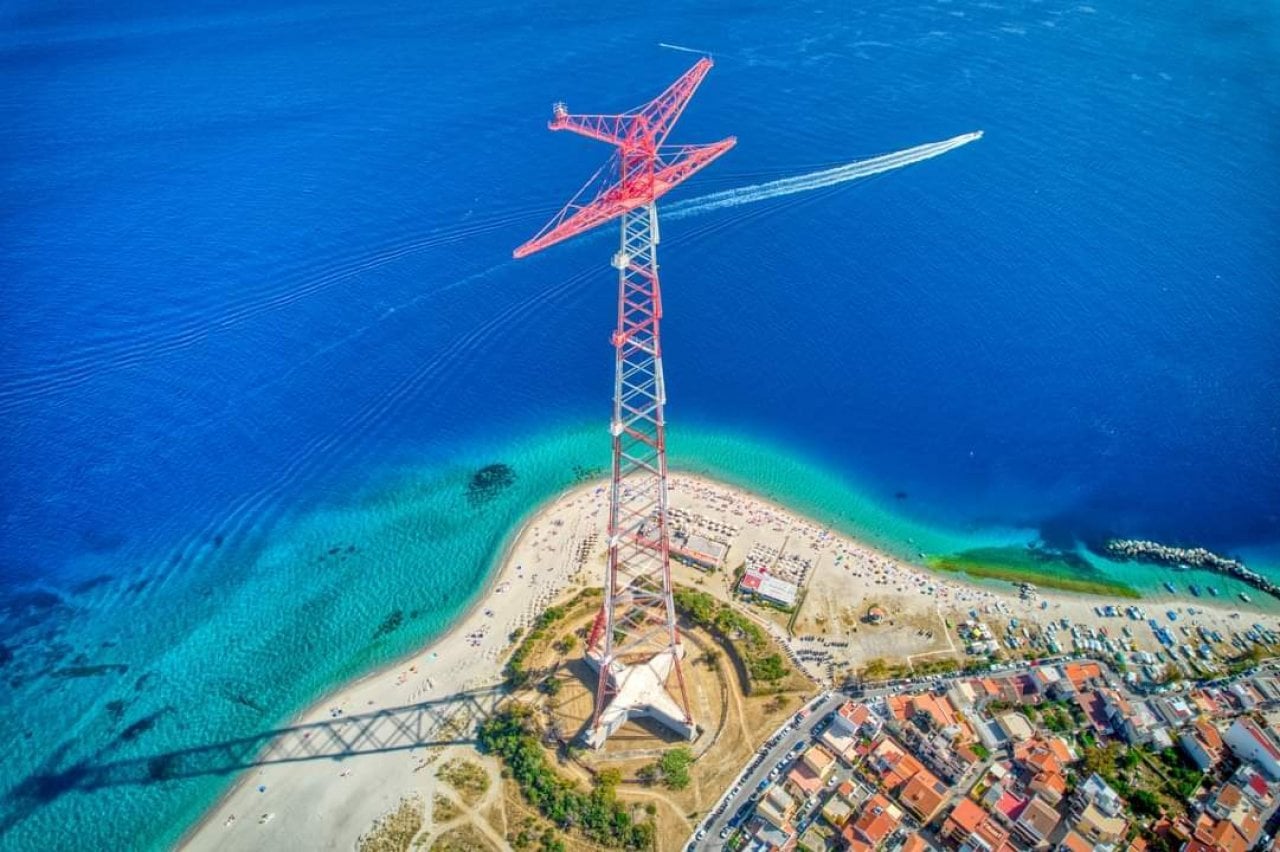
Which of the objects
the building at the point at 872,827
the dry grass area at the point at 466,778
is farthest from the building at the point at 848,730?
the dry grass area at the point at 466,778

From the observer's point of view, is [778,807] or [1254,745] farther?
[1254,745]

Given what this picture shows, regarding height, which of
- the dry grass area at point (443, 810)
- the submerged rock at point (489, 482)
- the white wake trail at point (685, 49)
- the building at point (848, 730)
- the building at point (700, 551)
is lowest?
the dry grass area at point (443, 810)

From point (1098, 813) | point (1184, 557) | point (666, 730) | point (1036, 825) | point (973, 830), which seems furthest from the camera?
point (1184, 557)

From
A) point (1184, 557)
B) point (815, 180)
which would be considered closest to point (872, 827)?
point (1184, 557)

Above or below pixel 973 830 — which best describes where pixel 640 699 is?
above

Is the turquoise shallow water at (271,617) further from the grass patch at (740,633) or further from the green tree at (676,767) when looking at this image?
the green tree at (676,767)

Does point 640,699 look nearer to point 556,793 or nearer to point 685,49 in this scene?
point 556,793
